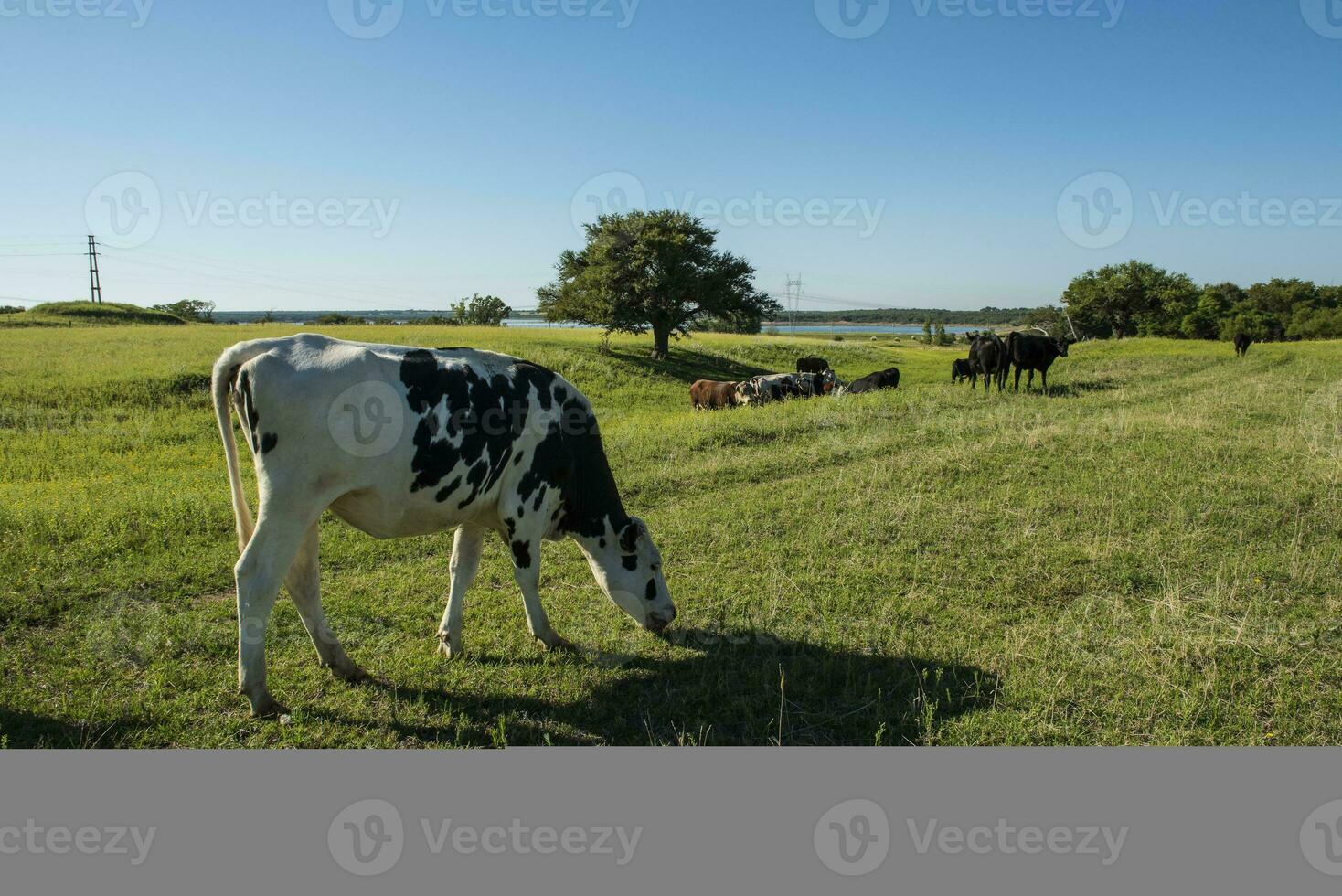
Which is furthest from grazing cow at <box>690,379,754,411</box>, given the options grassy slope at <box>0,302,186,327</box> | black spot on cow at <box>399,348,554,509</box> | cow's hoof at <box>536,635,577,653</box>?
grassy slope at <box>0,302,186,327</box>

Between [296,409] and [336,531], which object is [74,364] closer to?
[336,531]

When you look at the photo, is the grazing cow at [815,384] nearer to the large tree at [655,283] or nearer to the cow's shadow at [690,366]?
the cow's shadow at [690,366]

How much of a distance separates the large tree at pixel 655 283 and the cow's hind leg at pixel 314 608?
3388cm

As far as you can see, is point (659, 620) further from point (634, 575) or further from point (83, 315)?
point (83, 315)

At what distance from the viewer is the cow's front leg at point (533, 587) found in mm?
5906

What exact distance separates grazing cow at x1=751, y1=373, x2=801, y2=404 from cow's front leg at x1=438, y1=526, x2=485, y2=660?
1843cm

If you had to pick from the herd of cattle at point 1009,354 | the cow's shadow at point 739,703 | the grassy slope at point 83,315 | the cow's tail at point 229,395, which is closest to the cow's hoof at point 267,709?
the cow's shadow at point 739,703

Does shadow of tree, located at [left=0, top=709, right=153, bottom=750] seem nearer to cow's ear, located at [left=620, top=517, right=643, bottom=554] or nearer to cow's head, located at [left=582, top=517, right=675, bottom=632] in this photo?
cow's head, located at [left=582, top=517, right=675, bottom=632]

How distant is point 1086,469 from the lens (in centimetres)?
1128

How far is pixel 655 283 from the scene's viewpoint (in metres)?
38.7

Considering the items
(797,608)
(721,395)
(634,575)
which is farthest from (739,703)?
(721,395)

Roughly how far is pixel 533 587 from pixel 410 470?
144 cm

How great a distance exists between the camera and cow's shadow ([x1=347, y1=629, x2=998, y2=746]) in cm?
477

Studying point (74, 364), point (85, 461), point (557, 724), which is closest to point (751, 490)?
point (557, 724)
